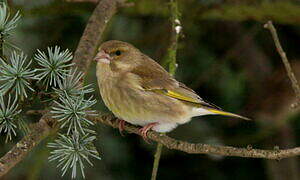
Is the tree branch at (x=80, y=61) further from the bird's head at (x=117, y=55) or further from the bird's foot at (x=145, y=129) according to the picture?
the bird's foot at (x=145, y=129)

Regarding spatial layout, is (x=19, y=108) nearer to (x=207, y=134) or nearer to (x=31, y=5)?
(x=31, y=5)

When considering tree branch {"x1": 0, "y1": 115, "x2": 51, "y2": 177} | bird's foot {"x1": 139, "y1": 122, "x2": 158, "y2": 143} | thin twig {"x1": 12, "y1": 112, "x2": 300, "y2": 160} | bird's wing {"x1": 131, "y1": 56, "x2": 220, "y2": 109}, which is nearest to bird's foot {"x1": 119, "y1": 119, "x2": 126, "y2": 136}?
bird's foot {"x1": 139, "y1": 122, "x2": 158, "y2": 143}

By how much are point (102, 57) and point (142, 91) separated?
362 millimetres

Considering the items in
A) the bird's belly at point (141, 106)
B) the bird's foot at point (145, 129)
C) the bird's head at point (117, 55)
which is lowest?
the bird's foot at point (145, 129)

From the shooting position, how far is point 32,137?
228 centimetres

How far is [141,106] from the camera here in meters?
3.28

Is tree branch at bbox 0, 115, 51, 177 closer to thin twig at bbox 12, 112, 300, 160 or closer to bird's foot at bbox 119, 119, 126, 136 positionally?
thin twig at bbox 12, 112, 300, 160

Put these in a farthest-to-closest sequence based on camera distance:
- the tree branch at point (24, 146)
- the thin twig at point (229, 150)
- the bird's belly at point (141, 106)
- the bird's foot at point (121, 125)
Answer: the bird's belly at point (141, 106)
the bird's foot at point (121, 125)
the tree branch at point (24, 146)
the thin twig at point (229, 150)

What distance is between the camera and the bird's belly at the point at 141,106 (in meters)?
3.19

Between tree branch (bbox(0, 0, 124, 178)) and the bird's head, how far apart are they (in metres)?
0.11

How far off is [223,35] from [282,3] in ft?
2.65

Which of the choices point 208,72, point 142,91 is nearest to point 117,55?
point 142,91

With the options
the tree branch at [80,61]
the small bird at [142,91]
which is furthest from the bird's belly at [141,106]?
the tree branch at [80,61]

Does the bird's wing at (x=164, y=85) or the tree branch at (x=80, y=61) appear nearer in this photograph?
the tree branch at (x=80, y=61)
